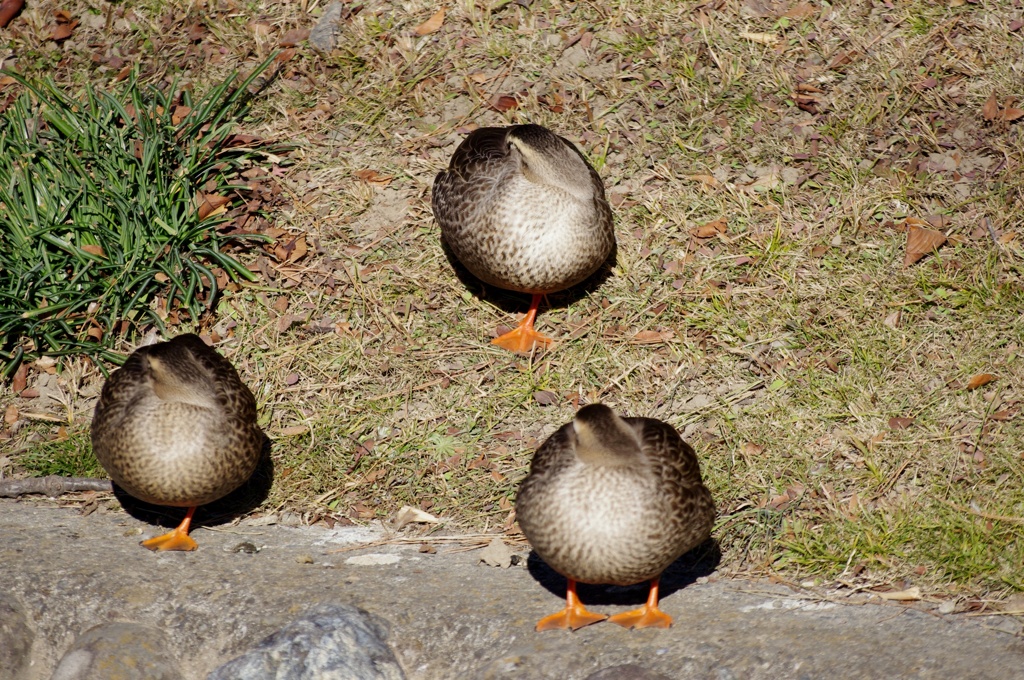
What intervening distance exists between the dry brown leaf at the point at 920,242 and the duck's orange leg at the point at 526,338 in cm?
201

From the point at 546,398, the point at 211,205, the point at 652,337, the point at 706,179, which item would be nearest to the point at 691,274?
the point at 652,337

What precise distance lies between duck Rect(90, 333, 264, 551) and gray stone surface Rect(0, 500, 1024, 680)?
0.33 meters

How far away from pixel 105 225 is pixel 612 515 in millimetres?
3706

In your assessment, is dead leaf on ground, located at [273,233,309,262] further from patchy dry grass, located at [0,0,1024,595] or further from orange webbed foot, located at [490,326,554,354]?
orange webbed foot, located at [490,326,554,354]

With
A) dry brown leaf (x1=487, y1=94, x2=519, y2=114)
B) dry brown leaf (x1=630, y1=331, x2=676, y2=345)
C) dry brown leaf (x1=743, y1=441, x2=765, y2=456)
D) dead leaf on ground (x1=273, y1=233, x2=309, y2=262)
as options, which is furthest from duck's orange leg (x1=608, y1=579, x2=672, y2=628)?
dry brown leaf (x1=487, y1=94, x2=519, y2=114)

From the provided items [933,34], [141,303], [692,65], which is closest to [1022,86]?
[933,34]

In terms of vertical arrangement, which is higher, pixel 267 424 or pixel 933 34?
pixel 933 34

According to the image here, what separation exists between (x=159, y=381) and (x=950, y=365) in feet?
12.5

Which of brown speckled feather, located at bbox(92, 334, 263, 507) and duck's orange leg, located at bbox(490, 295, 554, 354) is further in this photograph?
duck's orange leg, located at bbox(490, 295, 554, 354)

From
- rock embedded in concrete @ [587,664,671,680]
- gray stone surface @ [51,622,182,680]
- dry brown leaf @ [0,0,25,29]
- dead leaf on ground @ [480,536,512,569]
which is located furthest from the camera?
dry brown leaf @ [0,0,25,29]

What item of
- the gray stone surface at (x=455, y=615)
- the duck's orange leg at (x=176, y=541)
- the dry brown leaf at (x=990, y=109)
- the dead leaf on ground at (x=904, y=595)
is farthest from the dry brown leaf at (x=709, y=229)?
the duck's orange leg at (x=176, y=541)

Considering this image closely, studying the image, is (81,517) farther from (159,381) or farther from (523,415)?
(523,415)

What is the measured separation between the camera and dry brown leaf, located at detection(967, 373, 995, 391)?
472 cm

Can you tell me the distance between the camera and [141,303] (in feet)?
18.6
